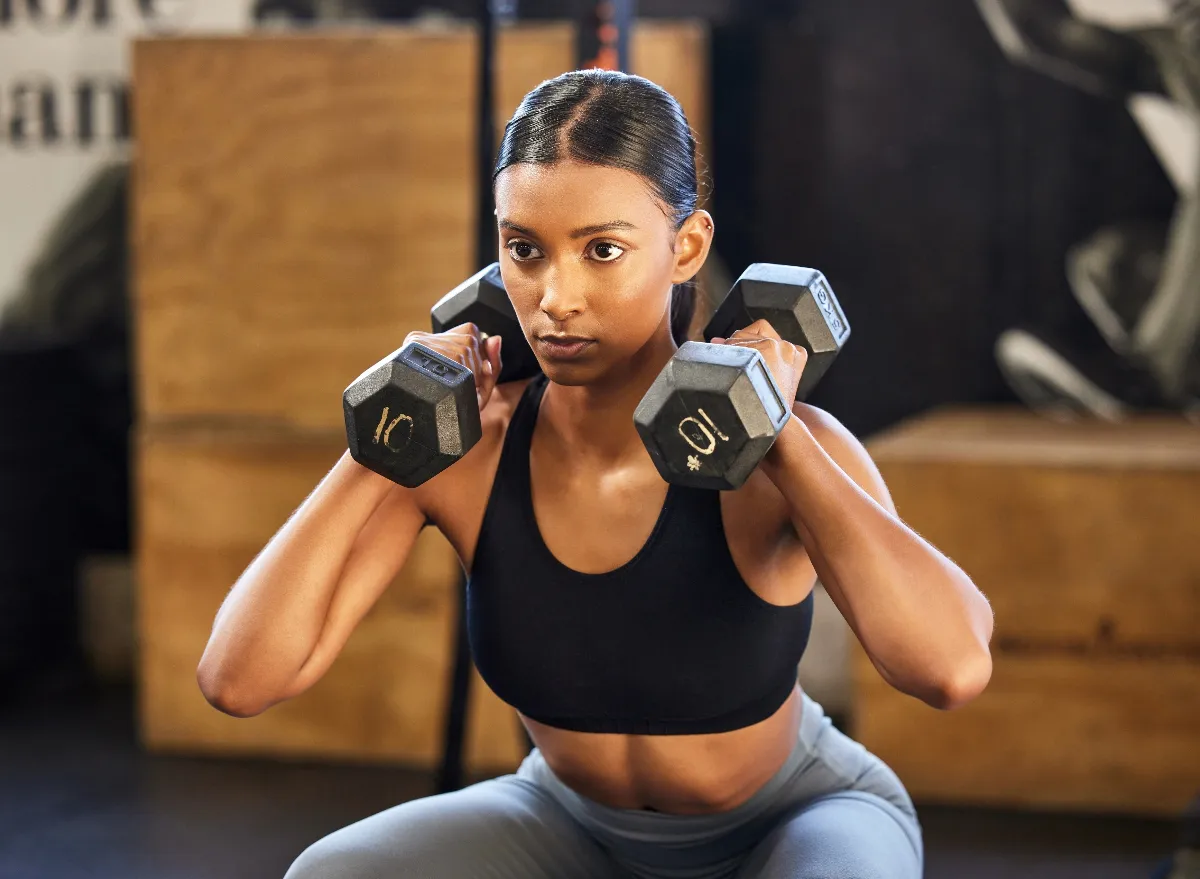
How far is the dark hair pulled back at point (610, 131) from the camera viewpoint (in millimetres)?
1245

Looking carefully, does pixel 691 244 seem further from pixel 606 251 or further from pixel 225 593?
pixel 225 593

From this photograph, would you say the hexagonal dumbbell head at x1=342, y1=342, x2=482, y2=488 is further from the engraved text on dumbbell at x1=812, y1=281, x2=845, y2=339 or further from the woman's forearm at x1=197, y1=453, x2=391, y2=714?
the engraved text on dumbbell at x1=812, y1=281, x2=845, y2=339

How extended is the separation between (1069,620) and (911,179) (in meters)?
1.05

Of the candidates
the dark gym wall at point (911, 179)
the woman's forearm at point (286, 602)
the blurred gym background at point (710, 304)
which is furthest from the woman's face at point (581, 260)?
the dark gym wall at point (911, 179)

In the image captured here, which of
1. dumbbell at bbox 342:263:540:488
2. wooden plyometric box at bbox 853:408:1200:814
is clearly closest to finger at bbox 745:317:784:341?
dumbbell at bbox 342:263:540:488

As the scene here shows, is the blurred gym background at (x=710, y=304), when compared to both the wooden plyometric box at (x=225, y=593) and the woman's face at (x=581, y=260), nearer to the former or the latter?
the wooden plyometric box at (x=225, y=593)

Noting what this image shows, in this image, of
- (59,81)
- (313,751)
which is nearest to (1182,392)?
(313,751)

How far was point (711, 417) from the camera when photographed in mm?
1130

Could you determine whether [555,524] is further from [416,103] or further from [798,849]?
[416,103]

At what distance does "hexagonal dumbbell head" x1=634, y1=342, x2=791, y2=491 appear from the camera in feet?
3.70

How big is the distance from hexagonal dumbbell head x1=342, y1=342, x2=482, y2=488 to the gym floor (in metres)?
1.48

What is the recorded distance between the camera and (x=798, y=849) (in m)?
1.23

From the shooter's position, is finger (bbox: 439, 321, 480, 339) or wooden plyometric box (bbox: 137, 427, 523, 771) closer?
finger (bbox: 439, 321, 480, 339)

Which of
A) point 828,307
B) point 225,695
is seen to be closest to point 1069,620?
point 828,307
